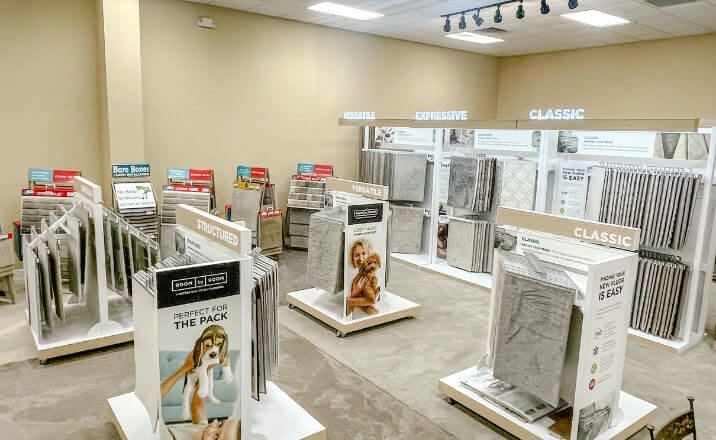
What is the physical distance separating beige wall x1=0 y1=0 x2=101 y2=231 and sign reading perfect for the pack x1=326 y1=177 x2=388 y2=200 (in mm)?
3084

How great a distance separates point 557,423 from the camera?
108 inches

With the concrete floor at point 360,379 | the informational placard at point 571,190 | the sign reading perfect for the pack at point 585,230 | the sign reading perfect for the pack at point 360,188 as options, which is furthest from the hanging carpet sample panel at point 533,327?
the informational placard at point 571,190

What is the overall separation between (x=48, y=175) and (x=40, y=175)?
0.07 meters

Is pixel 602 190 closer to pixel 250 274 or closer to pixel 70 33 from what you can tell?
pixel 250 274

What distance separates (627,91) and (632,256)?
23.0ft

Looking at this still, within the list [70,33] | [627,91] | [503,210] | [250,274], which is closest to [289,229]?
[70,33]

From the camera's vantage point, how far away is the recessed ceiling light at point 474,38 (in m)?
8.18

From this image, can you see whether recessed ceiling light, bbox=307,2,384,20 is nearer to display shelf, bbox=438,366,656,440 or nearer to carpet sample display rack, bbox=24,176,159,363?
carpet sample display rack, bbox=24,176,159,363

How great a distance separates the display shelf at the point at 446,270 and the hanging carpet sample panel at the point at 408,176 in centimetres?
71

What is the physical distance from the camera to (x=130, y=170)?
17.9ft

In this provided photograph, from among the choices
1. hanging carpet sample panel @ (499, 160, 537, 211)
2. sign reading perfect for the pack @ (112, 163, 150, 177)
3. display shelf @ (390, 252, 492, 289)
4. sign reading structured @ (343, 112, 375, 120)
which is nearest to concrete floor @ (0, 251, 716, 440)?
display shelf @ (390, 252, 492, 289)

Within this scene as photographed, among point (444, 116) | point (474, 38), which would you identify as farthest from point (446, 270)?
point (474, 38)

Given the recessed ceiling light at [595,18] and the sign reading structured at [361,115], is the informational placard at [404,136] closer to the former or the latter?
the sign reading structured at [361,115]

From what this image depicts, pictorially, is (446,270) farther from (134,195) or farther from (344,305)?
(134,195)
